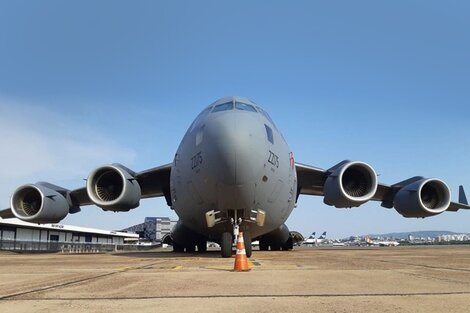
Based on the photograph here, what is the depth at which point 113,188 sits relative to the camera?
14891 mm

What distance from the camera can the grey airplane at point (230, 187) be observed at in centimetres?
995

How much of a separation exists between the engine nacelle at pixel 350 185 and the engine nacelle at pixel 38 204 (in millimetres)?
9081

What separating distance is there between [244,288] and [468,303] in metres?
2.05

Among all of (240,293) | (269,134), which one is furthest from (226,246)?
(240,293)

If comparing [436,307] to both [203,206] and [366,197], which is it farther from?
[366,197]

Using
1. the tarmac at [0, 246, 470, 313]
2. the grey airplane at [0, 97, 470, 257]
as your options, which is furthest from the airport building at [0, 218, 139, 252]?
the tarmac at [0, 246, 470, 313]

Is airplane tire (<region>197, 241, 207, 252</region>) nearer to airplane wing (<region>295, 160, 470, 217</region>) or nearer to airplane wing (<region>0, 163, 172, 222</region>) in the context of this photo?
airplane wing (<region>0, 163, 172, 222</region>)

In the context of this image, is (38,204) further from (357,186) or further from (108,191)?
(357,186)

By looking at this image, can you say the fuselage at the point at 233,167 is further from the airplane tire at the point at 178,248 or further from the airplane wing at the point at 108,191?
the airplane tire at the point at 178,248

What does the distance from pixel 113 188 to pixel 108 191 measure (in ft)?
0.67

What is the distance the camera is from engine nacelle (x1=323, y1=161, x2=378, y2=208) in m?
13.7

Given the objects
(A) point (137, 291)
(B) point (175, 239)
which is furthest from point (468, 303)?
(B) point (175, 239)

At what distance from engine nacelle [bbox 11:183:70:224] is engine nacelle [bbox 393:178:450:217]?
11.8m

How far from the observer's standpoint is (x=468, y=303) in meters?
3.65
